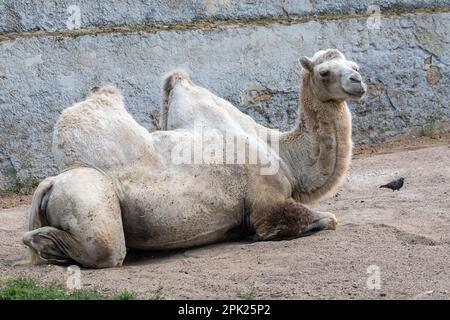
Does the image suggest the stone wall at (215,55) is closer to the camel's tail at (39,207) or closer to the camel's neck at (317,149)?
the camel's neck at (317,149)

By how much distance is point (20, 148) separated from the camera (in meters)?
10.4

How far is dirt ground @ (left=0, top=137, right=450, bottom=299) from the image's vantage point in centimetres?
619

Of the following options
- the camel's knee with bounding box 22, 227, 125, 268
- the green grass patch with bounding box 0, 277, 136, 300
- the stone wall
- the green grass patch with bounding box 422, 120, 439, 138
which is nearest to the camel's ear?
the camel's knee with bounding box 22, 227, 125, 268

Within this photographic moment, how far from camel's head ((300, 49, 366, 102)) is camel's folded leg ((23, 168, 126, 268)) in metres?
1.84

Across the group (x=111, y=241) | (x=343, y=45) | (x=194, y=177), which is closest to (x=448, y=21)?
(x=343, y=45)

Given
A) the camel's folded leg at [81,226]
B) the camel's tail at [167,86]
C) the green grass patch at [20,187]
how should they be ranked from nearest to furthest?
the camel's folded leg at [81,226], the camel's tail at [167,86], the green grass patch at [20,187]

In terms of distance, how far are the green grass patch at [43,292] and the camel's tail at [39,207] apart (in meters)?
0.61

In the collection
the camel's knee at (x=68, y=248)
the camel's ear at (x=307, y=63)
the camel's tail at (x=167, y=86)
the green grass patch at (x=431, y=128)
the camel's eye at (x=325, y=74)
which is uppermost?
the camel's ear at (x=307, y=63)

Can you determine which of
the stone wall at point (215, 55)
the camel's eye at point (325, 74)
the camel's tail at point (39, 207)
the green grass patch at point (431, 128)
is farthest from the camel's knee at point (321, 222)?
the green grass patch at point (431, 128)

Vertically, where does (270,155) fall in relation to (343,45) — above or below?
below

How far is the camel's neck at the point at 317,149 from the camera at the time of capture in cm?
796

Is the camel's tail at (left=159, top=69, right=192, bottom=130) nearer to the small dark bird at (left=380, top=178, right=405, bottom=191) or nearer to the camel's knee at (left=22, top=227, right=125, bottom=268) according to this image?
the camel's knee at (left=22, top=227, right=125, bottom=268)

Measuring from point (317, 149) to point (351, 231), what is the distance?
0.76m

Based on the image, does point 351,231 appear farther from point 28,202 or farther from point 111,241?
point 28,202
